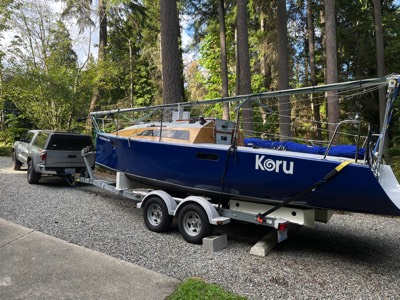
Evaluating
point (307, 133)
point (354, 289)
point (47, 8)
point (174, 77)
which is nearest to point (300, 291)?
point (354, 289)

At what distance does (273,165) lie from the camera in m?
5.04

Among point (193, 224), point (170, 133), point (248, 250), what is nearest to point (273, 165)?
point (248, 250)

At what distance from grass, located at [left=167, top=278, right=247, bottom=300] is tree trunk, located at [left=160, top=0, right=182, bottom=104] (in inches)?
282

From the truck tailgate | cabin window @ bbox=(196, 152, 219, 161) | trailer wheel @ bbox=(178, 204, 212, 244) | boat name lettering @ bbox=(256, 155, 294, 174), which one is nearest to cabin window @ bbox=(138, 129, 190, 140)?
cabin window @ bbox=(196, 152, 219, 161)

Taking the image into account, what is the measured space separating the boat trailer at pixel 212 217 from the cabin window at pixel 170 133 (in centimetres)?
109

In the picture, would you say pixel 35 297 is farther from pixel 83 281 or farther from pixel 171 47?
pixel 171 47

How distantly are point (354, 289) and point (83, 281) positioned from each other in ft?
10.9

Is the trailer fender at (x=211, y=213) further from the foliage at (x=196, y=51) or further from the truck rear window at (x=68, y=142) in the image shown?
the foliage at (x=196, y=51)

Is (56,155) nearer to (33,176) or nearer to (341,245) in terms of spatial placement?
(33,176)

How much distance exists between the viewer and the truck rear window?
9.95 meters

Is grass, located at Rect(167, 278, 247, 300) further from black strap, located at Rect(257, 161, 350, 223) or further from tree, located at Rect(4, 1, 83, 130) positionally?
tree, located at Rect(4, 1, 83, 130)

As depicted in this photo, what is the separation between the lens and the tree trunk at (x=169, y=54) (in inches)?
410

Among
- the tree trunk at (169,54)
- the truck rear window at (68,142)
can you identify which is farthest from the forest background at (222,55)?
the truck rear window at (68,142)

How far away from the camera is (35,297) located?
151 inches
